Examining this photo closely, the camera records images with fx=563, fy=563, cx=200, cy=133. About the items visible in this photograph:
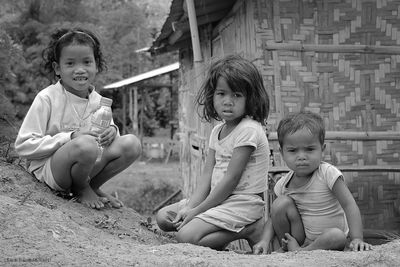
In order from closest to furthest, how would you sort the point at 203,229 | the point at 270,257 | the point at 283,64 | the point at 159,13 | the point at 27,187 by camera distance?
the point at 270,257
the point at 203,229
the point at 27,187
the point at 283,64
the point at 159,13

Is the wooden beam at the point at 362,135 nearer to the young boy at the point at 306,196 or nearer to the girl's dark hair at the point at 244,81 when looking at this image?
the girl's dark hair at the point at 244,81

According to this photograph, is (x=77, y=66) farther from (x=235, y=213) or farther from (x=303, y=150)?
A: (x=303, y=150)

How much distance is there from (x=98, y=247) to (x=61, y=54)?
1806mm

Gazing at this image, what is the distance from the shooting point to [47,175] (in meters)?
4.15

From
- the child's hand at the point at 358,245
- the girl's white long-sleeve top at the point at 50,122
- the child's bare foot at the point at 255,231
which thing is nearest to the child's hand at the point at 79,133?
the girl's white long-sleeve top at the point at 50,122

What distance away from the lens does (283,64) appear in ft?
17.3

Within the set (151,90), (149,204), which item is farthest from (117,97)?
(149,204)

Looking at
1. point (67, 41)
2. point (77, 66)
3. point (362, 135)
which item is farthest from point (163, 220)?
point (362, 135)

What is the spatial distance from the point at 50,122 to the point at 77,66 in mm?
465

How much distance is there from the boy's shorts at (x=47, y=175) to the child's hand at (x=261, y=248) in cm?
158

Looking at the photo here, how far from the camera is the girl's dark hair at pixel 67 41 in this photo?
423cm

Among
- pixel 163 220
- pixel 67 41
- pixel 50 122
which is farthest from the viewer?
pixel 67 41

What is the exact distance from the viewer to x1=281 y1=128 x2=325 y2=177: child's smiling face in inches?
134

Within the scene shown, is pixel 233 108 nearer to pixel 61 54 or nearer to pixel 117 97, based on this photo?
pixel 61 54
